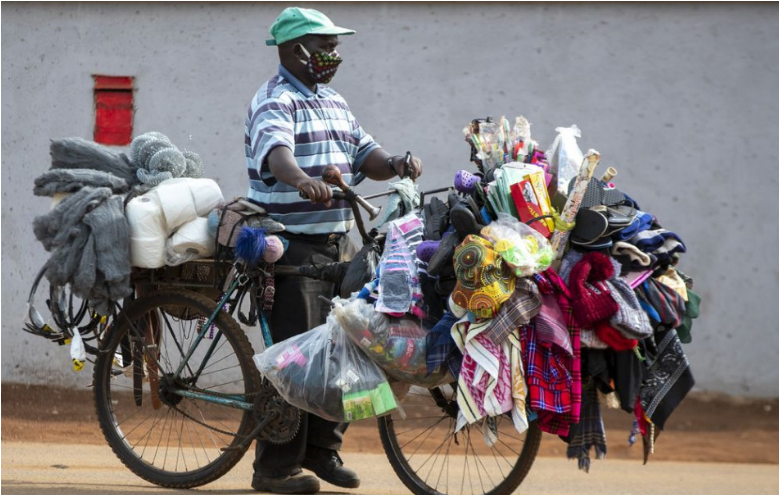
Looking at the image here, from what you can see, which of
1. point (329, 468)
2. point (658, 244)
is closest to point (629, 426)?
point (329, 468)

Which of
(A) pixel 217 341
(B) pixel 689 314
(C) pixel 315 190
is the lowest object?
(A) pixel 217 341

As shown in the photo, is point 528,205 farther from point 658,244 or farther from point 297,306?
point 297,306

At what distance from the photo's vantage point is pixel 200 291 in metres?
5.12

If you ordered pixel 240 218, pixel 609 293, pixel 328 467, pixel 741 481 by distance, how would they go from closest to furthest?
pixel 609 293 → pixel 240 218 → pixel 328 467 → pixel 741 481

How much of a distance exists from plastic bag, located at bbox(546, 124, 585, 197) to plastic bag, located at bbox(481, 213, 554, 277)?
30cm

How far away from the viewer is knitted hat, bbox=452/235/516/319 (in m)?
4.03

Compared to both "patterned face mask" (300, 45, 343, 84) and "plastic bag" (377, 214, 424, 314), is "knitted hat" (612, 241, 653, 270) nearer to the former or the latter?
"plastic bag" (377, 214, 424, 314)

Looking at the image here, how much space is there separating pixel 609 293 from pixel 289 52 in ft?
5.98

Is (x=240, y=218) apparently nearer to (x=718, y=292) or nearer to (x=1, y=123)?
(x=1, y=123)

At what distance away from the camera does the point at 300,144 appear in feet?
15.8

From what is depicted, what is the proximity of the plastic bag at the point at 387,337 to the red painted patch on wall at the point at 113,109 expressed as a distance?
14.7 ft

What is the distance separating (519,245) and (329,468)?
1.67m

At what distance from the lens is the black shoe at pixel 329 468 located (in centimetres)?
510

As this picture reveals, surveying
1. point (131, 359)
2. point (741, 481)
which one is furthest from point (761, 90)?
point (131, 359)
